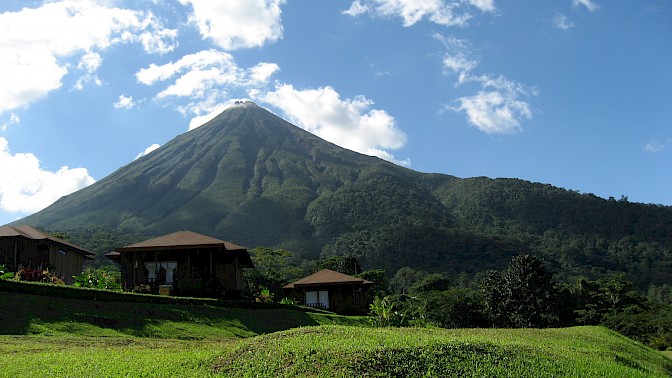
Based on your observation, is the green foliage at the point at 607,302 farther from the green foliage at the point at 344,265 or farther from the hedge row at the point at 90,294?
the hedge row at the point at 90,294

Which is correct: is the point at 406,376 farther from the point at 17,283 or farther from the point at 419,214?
the point at 419,214

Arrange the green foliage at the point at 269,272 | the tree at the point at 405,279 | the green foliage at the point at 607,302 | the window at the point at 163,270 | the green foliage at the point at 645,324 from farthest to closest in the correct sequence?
the tree at the point at 405,279
the green foliage at the point at 269,272
the green foliage at the point at 607,302
the green foliage at the point at 645,324
the window at the point at 163,270

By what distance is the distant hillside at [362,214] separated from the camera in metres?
88.6

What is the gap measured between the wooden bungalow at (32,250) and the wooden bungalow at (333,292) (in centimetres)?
1357

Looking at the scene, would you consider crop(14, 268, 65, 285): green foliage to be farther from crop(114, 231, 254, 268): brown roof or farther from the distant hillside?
the distant hillside

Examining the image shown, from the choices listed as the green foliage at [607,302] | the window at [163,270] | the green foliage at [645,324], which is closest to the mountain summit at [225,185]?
the green foliage at [607,302]

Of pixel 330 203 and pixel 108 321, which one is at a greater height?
pixel 330 203

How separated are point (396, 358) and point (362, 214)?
328 ft

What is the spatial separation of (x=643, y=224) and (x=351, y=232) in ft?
148

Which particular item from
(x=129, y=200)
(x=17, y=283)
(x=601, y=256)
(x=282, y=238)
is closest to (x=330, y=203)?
(x=282, y=238)

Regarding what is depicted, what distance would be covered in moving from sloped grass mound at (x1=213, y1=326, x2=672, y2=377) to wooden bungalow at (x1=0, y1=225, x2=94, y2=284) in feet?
68.0

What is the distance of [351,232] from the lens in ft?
336

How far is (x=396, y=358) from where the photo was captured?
10.5 metres

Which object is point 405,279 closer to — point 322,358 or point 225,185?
point 225,185
